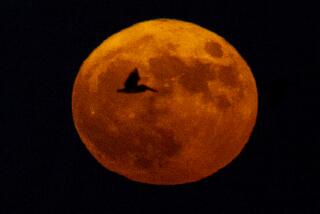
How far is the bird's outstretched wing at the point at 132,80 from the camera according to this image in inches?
163

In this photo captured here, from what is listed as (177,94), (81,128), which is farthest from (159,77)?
(81,128)

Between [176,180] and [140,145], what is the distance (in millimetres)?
653

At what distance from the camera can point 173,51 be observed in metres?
4.25

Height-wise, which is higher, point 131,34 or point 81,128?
point 131,34

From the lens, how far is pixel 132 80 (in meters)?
4.15

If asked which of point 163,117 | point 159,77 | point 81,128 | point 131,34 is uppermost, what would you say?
point 131,34

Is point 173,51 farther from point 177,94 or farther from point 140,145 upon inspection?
point 140,145

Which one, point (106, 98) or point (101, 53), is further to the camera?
point (101, 53)

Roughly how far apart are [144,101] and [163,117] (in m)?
0.21

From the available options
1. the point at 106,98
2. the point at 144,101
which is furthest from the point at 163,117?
the point at 106,98

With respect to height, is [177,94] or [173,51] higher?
[173,51]

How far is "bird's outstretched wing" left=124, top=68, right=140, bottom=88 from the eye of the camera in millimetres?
4137

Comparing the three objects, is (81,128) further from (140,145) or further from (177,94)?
(177,94)

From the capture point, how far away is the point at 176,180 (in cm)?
468
